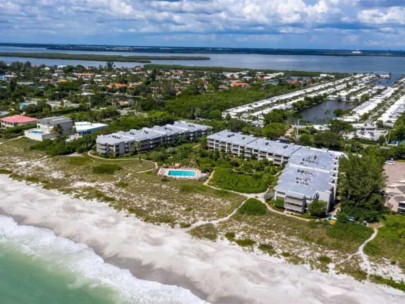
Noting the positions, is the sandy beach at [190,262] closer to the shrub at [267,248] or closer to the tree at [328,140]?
the shrub at [267,248]

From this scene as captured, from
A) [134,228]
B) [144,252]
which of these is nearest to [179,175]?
[134,228]

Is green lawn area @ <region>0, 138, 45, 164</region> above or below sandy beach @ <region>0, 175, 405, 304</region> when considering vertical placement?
above

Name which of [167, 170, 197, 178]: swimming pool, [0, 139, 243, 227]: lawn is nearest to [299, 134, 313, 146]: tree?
[167, 170, 197, 178]: swimming pool

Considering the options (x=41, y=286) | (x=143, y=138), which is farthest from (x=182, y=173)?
(x=41, y=286)

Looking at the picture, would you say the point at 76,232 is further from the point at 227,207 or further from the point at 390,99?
the point at 390,99

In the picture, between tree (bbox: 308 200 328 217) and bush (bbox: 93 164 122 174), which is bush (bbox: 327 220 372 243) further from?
bush (bbox: 93 164 122 174)

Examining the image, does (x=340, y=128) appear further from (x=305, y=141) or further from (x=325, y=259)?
(x=325, y=259)
